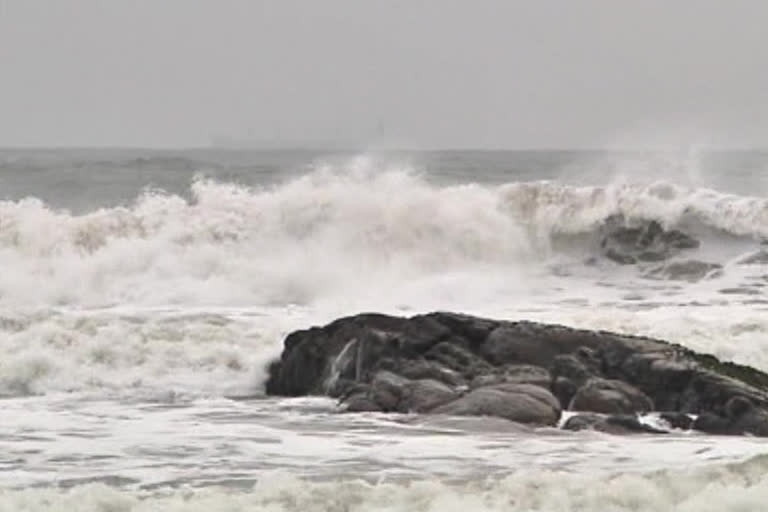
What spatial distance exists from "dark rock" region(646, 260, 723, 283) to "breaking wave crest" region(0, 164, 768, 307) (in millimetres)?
2446

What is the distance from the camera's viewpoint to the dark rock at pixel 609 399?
1362 cm

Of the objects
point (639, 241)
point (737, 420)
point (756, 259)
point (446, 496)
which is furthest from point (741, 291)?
point (446, 496)

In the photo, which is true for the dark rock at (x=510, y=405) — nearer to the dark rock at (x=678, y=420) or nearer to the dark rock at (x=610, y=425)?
the dark rock at (x=610, y=425)

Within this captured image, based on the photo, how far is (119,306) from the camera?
2217cm

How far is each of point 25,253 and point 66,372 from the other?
9.48 m

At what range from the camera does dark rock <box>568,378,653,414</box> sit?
13625 millimetres

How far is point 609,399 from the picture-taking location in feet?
44.9

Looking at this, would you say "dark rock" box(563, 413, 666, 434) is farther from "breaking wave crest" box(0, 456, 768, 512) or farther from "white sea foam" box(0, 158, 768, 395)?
"white sea foam" box(0, 158, 768, 395)

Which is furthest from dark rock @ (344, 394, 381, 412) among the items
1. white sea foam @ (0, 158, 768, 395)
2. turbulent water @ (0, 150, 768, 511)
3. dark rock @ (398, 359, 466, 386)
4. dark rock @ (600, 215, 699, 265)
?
dark rock @ (600, 215, 699, 265)

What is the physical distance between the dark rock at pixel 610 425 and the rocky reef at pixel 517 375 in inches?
0.4

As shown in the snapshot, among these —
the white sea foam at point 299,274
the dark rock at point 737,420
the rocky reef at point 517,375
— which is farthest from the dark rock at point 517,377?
the white sea foam at point 299,274

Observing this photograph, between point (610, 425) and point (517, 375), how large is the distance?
5.67 feet

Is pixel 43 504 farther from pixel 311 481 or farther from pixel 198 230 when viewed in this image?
pixel 198 230

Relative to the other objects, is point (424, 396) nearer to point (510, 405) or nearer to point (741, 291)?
point (510, 405)
